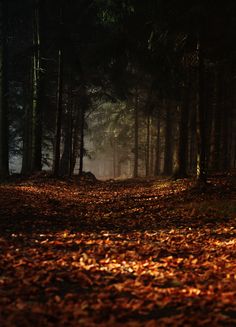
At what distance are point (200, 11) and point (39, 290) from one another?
11.2 meters

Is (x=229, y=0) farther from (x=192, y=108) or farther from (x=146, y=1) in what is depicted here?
(x=192, y=108)

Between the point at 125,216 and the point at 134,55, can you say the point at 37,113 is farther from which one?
the point at 125,216

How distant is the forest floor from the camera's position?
4.44 metres

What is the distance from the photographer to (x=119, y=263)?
21.4ft

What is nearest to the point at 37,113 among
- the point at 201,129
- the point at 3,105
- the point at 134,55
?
the point at 3,105

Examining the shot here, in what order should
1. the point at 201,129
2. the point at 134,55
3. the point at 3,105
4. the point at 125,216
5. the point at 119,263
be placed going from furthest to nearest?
the point at 3,105 → the point at 134,55 → the point at 201,129 → the point at 125,216 → the point at 119,263

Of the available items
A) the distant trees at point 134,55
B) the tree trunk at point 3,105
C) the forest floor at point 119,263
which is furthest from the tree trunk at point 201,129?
the tree trunk at point 3,105

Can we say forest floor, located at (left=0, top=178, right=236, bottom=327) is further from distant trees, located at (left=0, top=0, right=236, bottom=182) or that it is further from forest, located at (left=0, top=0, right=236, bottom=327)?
distant trees, located at (left=0, top=0, right=236, bottom=182)

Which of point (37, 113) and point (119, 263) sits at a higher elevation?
point (37, 113)

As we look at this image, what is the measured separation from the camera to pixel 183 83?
20.0 m

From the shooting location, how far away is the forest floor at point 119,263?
444 cm

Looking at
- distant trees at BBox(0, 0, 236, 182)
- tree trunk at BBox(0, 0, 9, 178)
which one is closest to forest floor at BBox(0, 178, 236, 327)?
distant trees at BBox(0, 0, 236, 182)

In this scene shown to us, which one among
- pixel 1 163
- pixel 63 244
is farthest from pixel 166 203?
pixel 1 163

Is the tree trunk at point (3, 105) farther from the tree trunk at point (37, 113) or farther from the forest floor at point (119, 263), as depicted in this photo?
the forest floor at point (119, 263)
